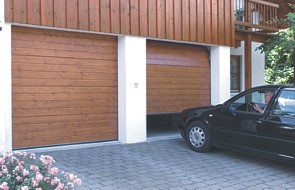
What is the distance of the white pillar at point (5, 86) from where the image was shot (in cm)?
697

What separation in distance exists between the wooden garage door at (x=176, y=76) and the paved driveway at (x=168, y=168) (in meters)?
1.71

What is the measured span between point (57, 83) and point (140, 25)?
2.41 metres

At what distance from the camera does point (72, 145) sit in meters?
8.29

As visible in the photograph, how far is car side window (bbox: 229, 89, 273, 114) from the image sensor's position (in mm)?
7004

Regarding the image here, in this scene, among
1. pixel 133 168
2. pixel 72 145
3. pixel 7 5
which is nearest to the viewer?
pixel 133 168

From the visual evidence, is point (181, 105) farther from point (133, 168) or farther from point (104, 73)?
point (133, 168)

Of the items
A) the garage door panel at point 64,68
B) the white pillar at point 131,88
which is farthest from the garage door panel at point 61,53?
the white pillar at point 131,88

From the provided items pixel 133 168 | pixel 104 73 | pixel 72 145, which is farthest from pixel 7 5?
pixel 133 168

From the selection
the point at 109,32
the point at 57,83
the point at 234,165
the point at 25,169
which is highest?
the point at 109,32

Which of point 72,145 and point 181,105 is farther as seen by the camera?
point 181,105

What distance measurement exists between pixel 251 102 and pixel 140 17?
3.37m

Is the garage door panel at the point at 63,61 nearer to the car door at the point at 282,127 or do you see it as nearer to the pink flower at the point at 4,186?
the car door at the point at 282,127

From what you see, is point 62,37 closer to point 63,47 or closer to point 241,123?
point 63,47

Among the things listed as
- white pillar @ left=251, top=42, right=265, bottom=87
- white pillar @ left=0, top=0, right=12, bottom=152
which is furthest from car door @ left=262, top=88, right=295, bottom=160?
white pillar @ left=251, top=42, right=265, bottom=87
